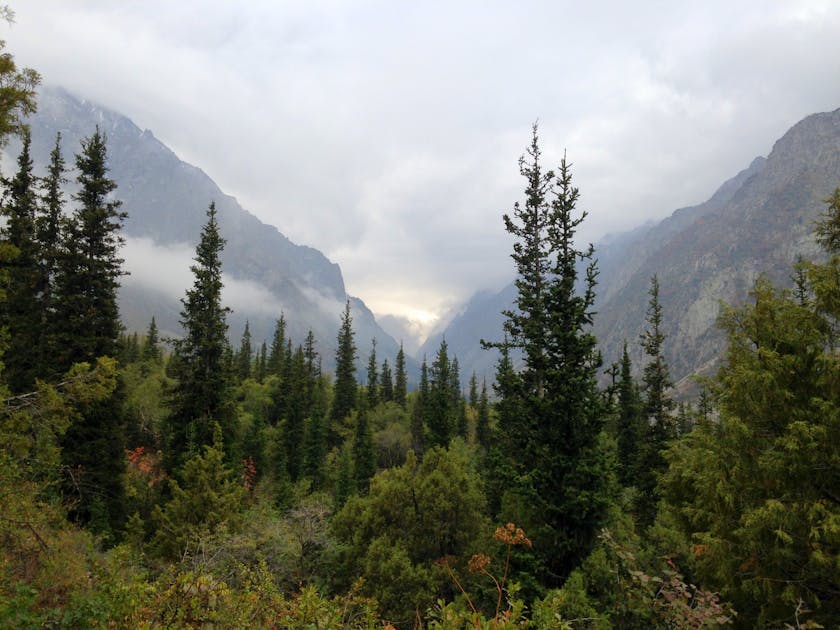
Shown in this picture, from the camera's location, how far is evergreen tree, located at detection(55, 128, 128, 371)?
1845cm

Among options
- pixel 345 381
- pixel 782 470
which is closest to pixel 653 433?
pixel 782 470

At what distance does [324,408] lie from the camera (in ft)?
219

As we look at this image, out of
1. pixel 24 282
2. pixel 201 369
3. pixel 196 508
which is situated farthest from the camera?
pixel 201 369

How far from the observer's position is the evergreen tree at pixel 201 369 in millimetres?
21609

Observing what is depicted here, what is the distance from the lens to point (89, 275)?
62.8ft

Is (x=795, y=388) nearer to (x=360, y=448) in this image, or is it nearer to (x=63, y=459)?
(x=63, y=459)

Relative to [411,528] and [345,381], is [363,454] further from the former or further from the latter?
[411,528]

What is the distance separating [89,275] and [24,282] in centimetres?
421

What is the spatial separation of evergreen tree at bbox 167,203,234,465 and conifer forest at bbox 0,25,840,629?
113 mm

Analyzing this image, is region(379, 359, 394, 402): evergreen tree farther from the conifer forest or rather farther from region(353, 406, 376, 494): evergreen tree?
the conifer forest

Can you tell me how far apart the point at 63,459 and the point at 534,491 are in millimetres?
18336

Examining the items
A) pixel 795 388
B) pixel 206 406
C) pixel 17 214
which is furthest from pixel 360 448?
pixel 795 388

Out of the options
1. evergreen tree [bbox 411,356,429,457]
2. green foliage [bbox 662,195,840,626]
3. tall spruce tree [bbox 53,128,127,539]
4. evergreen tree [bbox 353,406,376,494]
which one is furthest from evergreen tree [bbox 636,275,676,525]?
tall spruce tree [bbox 53,128,127,539]

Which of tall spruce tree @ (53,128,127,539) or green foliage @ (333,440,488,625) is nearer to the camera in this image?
green foliage @ (333,440,488,625)
